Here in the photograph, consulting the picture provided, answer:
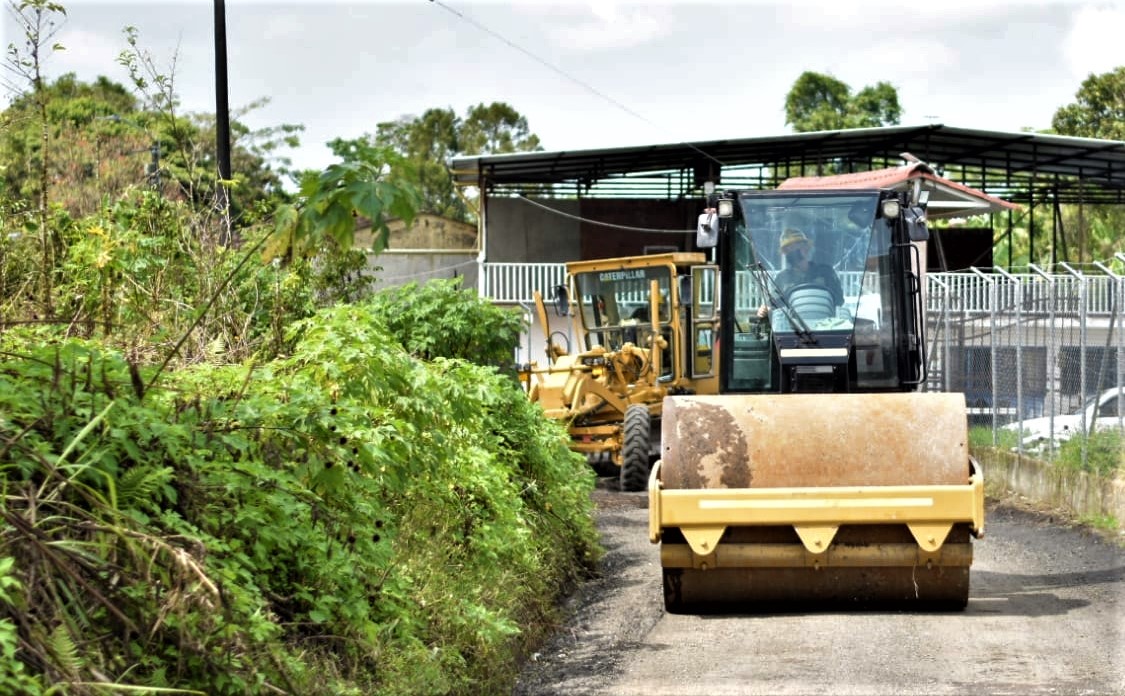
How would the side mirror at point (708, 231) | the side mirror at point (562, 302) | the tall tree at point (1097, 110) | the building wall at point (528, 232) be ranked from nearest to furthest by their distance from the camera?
the side mirror at point (708, 231) < the side mirror at point (562, 302) < the building wall at point (528, 232) < the tall tree at point (1097, 110)

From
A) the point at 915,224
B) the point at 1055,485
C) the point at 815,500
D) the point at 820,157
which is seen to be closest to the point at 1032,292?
the point at 1055,485

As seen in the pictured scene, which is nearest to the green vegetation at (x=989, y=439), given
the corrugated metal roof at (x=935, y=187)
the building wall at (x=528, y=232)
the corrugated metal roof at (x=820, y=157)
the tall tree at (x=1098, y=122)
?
the corrugated metal roof at (x=935, y=187)

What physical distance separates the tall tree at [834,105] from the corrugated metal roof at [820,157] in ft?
55.4

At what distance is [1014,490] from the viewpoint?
17.7 meters

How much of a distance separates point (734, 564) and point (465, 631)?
Result: 2.58 m

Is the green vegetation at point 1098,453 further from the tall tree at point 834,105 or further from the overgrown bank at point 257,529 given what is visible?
the tall tree at point 834,105

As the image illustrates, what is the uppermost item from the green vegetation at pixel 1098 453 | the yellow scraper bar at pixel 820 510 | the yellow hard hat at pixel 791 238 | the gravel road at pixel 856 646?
the yellow hard hat at pixel 791 238

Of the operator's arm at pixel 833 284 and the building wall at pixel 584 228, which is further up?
the building wall at pixel 584 228

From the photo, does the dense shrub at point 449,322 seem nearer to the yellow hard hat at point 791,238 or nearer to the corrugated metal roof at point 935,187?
the yellow hard hat at point 791,238

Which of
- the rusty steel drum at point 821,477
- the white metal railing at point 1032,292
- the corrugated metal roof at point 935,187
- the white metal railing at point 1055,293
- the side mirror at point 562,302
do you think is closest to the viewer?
the rusty steel drum at point 821,477

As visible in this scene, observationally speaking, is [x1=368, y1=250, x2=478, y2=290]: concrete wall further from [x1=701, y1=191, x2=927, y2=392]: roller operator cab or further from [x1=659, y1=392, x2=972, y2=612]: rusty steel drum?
[x1=659, y1=392, x2=972, y2=612]: rusty steel drum

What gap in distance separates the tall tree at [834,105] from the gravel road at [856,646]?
45.7 meters

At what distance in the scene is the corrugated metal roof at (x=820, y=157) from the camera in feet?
109

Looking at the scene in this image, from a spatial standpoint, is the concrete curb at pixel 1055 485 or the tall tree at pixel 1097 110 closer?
the concrete curb at pixel 1055 485
